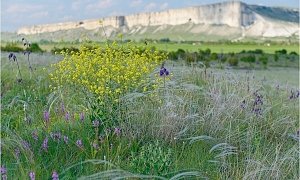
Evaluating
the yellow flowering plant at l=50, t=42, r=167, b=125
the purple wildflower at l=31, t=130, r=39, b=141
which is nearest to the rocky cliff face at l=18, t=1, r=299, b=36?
the yellow flowering plant at l=50, t=42, r=167, b=125

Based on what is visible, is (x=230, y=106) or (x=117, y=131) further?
(x=230, y=106)

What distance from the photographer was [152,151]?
8.78ft

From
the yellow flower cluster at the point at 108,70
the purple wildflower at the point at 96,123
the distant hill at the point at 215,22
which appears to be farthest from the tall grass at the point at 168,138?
the distant hill at the point at 215,22

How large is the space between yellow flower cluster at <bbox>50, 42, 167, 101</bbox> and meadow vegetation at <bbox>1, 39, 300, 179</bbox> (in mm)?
12

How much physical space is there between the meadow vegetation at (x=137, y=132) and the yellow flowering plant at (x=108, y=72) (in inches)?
0.5

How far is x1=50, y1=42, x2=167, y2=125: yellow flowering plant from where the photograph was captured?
3701 millimetres

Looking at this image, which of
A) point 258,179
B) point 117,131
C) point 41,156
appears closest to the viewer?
point 258,179

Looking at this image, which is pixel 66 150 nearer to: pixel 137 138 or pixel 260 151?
pixel 137 138

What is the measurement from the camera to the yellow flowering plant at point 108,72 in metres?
3.70

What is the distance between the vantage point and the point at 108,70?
4121 mm

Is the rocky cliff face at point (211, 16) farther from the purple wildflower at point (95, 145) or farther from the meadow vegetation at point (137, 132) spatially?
the purple wildflower at point (95, 145)

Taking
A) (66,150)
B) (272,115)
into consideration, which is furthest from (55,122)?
(272,115)

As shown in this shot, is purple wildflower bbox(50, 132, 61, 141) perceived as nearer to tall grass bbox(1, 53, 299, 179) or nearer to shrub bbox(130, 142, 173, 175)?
tall grass bbox(1, 53, 299, 179)

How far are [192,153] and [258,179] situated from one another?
671 millimetres
